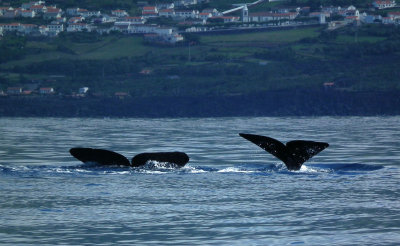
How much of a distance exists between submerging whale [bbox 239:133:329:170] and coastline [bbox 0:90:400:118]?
259 ft

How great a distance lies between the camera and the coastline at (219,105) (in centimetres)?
10906

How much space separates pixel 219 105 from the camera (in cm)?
11619

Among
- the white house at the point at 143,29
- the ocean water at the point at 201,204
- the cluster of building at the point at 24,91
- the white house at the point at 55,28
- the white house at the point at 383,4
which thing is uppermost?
the white house at the point at 383,4

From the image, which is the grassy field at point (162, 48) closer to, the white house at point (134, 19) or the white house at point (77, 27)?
the white house at point (77, 27)

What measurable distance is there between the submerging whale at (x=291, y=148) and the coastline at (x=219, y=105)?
259 ft

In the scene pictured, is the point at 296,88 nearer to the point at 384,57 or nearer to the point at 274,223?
the point at 384,57

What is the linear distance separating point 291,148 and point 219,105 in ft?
300

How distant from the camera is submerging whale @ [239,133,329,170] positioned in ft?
78.2

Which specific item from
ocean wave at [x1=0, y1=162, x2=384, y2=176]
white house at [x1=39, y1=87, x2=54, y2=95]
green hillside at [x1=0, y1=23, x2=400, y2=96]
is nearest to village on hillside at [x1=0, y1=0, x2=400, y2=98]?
green hillside at [x1=0, y1=23, x2=400, y2=96]

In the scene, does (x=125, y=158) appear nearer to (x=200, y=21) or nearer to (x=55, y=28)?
(x=200, y=21)

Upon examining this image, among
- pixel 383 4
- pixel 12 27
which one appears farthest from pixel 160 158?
pixel 12 27

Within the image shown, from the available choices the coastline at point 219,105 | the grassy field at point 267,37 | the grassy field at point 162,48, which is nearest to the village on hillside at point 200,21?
the grassy field at point 267,37

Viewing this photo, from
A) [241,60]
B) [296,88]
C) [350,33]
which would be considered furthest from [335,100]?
[350,33]

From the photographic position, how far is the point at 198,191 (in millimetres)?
22406
